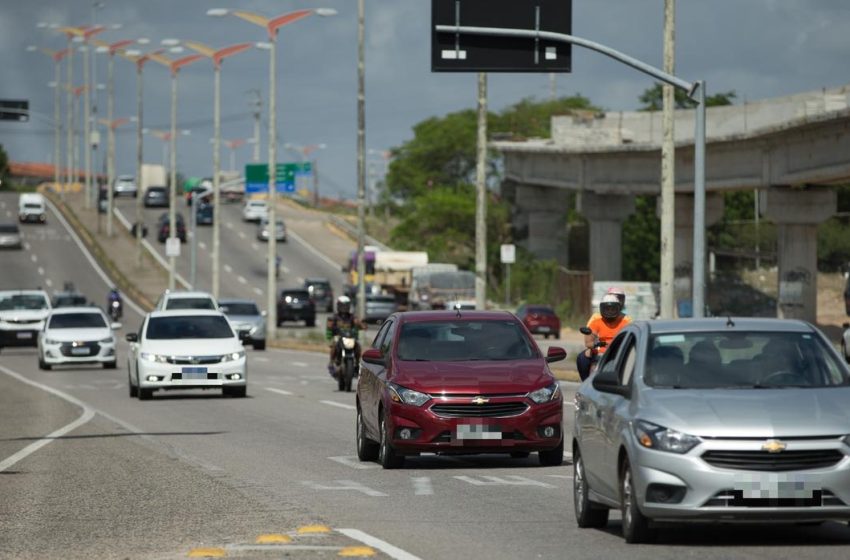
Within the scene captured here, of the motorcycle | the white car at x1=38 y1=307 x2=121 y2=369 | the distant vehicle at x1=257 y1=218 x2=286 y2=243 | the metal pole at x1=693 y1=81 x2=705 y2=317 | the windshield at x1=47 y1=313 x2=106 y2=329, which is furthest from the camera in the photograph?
the distant vehicle at x1=257 y1=218 x2=286 y2=243

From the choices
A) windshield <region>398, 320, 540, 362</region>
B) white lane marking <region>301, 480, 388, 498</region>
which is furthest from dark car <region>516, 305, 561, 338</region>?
white lane marking <region>301, 480, 388, 498</region>

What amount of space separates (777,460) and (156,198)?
128 meters

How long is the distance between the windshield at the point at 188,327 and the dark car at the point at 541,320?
3455 cm

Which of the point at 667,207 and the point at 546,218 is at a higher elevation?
the point at 667,207

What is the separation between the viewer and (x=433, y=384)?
17.8 m

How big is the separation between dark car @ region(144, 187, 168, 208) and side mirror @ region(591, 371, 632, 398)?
12618cm

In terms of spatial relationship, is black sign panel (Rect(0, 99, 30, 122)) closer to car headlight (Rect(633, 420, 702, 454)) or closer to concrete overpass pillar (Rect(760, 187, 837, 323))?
concrete overpass pillar (Rect(760, 187, 837, 323))

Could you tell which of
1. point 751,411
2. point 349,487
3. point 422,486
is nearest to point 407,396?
point 422,486

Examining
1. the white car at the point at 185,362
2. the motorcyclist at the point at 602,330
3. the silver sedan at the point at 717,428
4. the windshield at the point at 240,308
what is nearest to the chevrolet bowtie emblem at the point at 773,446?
the silver sedan at the point at 717,428

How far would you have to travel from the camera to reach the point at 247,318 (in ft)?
182

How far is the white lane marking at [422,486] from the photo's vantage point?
16.0 m

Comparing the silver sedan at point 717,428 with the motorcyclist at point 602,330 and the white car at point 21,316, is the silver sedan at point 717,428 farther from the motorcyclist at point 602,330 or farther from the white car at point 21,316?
the white car at point 21,316

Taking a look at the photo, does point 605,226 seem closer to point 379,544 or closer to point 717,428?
point 379,544

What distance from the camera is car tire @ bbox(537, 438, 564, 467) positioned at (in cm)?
1839
